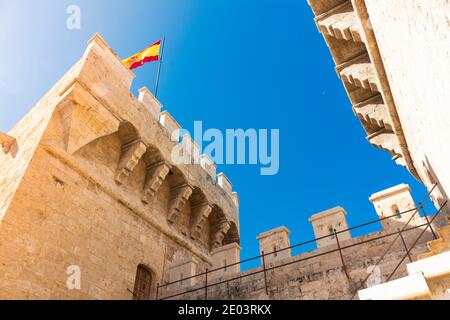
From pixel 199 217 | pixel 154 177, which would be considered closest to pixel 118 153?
pixel 154 177

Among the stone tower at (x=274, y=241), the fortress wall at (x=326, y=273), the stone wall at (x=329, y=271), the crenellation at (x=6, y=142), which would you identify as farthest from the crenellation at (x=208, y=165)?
the crenellation at (x=6, y=142)

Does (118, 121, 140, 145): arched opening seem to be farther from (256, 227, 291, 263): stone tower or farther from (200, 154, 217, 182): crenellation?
(256, 227, 291, 263): stone tower

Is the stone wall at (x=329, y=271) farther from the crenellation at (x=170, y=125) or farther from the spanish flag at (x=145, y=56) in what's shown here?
the spanish flag at (x=145, y=56)

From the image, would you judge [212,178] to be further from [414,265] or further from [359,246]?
[414,265]

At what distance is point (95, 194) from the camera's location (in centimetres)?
812

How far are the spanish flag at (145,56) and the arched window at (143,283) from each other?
26.1 ft

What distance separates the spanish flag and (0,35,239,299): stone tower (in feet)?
8.40

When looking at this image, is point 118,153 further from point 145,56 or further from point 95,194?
point 145,56

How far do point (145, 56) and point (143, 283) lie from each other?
8642 mm

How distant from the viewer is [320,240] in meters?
7.07

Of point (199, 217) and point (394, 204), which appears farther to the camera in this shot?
point (199, 217)

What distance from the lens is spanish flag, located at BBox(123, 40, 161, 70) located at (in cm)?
1291

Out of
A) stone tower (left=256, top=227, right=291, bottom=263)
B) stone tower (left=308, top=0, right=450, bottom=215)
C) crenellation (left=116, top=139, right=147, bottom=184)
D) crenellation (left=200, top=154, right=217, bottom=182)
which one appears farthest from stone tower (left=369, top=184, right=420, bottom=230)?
crenellation (left=200, top=154, right=217, bottom=182)

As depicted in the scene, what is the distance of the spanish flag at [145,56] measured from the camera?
12.9m
